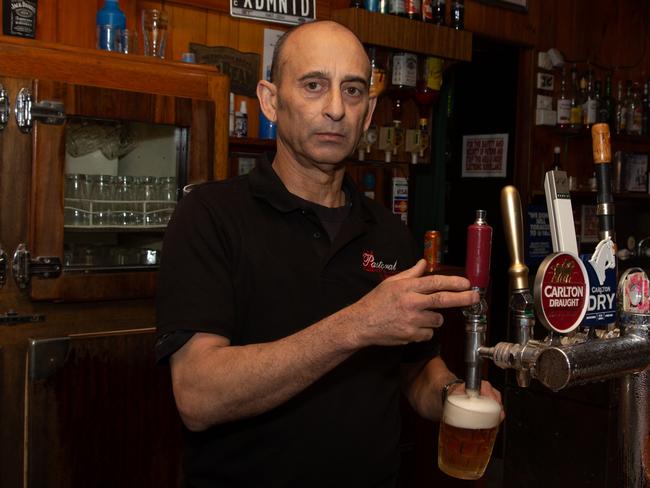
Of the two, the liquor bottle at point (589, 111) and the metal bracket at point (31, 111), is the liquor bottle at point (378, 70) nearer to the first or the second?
the metal bracket at point (31, 111)

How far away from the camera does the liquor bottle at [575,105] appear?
525 centimetres

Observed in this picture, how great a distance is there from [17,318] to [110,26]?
1201mm

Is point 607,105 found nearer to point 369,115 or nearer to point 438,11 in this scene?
point 438,11

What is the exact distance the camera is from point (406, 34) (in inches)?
153

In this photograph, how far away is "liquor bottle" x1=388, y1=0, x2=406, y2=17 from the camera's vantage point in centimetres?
399

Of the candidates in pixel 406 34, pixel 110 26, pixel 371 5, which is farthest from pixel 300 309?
pixel 371 5

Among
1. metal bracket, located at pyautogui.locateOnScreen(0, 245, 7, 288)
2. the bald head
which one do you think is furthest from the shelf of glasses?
the bald head

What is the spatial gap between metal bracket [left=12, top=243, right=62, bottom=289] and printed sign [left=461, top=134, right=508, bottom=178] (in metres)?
3.71

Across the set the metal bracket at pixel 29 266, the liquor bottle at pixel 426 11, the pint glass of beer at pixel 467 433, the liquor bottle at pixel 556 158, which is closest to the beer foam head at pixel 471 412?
the pint glass of beer at pixel 467 433

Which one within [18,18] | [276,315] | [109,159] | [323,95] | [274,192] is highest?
[18,18]

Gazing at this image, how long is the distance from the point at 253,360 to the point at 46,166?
4.18 ft

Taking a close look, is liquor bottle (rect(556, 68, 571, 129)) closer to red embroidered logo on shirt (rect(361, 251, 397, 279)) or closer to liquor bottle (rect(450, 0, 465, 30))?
liquor bottle (rect(450, 0, 465, 30))

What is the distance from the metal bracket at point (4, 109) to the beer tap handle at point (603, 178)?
67.9 inches

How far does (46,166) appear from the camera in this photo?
2.30 meters
